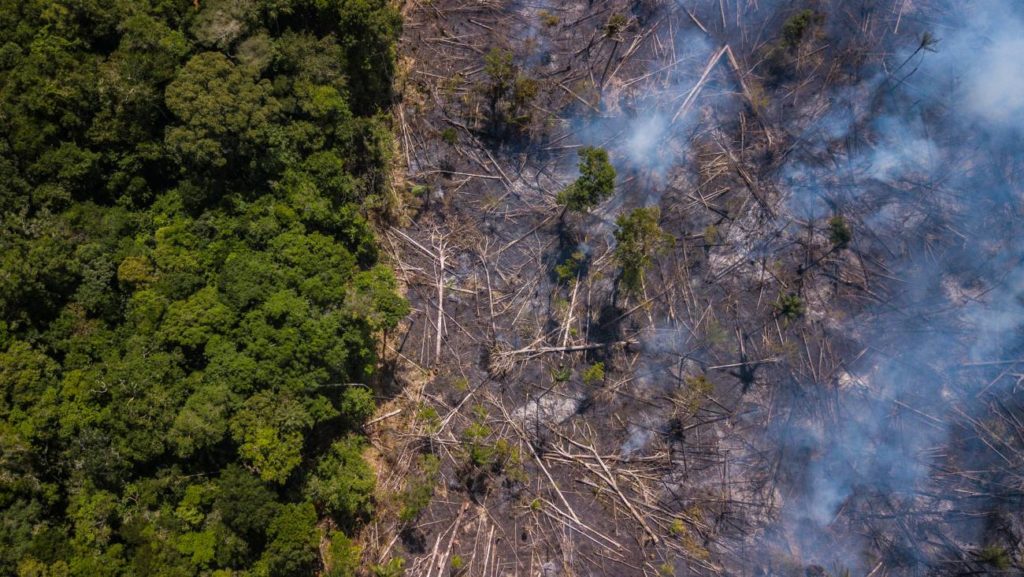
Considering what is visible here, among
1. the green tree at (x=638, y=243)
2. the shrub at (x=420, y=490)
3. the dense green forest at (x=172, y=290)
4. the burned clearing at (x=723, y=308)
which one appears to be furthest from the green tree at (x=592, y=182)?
the shrub at (x=420, y=490)

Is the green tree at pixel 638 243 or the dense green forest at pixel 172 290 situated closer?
the dense green forest at pixel 172 290

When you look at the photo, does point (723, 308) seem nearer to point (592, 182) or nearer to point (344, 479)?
point (592, 182)

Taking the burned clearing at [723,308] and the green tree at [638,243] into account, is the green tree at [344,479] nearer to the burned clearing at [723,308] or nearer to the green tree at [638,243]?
the burned clearing at [723,308]

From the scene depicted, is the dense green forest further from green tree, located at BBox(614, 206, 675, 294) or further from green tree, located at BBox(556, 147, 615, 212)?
green tree, located at BBox(614, 206, 675, 294)

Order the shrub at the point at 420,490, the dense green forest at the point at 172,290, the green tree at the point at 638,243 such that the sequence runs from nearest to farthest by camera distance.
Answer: the dense green forest at the point at 172,290, the green tree at the point at 638,243, the shrub at the point at 420,490

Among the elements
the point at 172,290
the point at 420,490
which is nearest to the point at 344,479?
the point at 420,490

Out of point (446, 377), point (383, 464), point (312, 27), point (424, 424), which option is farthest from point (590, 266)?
point (312, 27)

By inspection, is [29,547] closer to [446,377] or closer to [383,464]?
[383,464]
